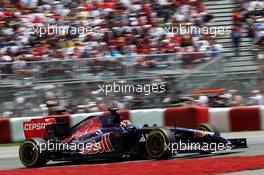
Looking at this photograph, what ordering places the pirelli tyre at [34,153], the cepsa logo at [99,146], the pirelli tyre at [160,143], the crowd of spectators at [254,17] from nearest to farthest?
the pirelli tyre at [160,143] → the cepsa logo at [99,146] → the pirelli tyre at [34,153] → the crowd of spectators at [254,17]

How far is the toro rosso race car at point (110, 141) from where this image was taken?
9.28 m

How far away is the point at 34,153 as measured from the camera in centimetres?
1020

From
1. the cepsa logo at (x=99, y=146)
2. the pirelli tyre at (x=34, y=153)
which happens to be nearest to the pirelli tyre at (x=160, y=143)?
the cepsa logo at (x=99, y=146)

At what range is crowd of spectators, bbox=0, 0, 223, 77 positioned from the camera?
16531mm

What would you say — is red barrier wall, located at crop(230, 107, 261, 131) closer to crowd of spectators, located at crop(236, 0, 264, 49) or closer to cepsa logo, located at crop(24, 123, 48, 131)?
crowd of spectators, located at crop(236, 0, 264, 49)

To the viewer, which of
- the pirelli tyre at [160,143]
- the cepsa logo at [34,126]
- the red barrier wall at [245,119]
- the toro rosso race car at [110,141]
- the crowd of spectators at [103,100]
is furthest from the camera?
the crowd of spectators at [103,100]

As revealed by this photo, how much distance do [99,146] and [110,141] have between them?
0.71ft

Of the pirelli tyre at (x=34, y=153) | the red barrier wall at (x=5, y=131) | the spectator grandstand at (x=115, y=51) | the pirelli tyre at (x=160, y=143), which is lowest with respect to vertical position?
the red barrier wall at (x=5, y=131)

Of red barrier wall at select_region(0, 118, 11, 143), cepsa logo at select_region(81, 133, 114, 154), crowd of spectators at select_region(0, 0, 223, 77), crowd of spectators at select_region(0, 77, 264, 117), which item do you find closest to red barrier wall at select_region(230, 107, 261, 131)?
crowd of spectators at select_region(0, 77, 264, 117)

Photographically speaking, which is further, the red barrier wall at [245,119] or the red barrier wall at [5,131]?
the red barrier wall at [5,131]

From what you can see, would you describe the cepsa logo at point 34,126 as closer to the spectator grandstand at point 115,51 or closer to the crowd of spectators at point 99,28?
the spectator grandstand at point 115,51

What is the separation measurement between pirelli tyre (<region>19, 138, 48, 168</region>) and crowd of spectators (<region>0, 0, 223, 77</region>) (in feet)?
18.7

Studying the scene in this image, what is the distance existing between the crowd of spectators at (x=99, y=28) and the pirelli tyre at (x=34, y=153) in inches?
224

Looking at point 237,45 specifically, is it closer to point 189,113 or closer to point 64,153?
point 189,113
